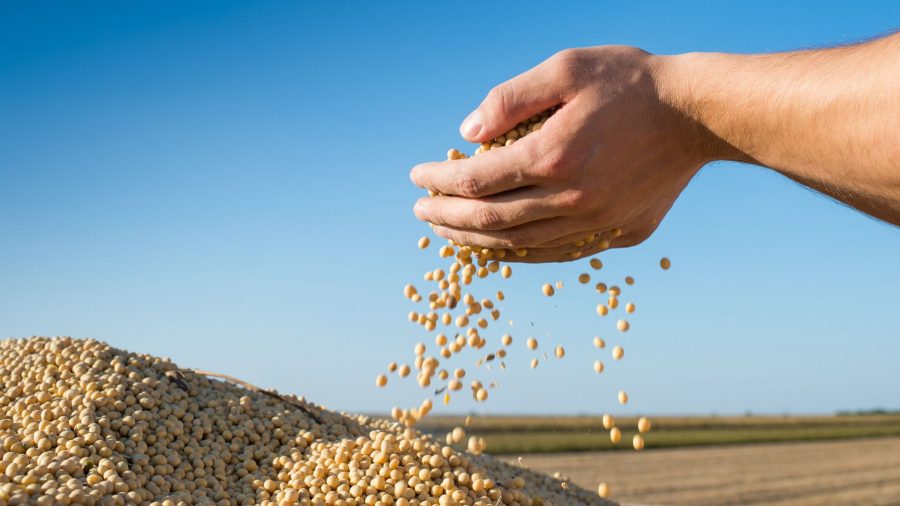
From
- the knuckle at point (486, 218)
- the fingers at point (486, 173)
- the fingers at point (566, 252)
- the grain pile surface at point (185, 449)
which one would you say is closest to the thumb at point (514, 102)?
the fingers at point (486, 173)

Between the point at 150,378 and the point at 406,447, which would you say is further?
the point at 150,378

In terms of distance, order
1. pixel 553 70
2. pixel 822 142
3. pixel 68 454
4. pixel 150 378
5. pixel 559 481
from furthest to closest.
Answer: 1. pixel 559 481
2. pixel 150 378
3. pixel 68 454
4. pixel 553 70
5. pixel 822 142

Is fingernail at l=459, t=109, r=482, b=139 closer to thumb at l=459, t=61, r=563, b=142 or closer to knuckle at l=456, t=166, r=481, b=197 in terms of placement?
thumb at l=459, t=61, r=563, b=142

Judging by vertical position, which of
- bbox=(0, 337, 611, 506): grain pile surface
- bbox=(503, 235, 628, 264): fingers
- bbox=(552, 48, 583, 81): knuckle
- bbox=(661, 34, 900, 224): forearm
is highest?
bbox=(552, 48, 583, 81): knuckle

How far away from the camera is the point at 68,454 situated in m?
2.18

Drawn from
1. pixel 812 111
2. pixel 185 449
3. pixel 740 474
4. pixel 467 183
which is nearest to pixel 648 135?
pixel 812 111

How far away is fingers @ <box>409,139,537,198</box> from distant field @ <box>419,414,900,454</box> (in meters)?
9.90

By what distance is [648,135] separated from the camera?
1.83 m

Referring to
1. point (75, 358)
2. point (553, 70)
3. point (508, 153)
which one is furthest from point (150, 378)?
point (553, 70)

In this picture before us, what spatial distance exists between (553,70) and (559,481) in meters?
2.06

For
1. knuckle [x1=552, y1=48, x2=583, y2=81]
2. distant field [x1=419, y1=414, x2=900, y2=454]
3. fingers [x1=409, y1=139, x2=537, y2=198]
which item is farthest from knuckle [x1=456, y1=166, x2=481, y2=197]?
distant field [x1=419, y1=414, x2=900, y2=454]

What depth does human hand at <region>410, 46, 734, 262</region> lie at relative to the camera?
1781 millimetres

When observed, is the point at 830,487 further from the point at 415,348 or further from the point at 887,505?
the point at 415,348

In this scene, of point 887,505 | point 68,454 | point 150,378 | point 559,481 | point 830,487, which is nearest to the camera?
point 68,454
